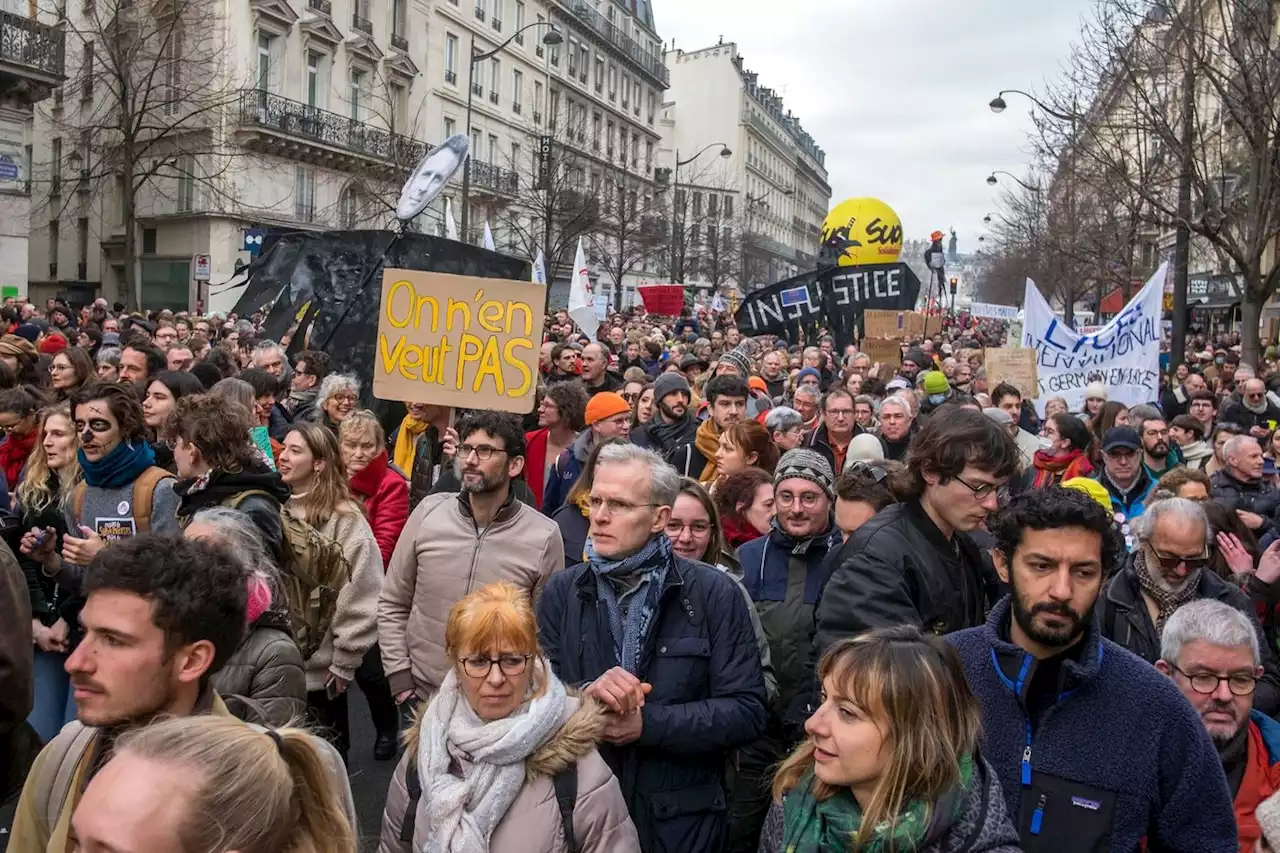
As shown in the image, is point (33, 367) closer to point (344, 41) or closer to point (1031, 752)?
point (1031, 752)

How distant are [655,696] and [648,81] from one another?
67767 millimetres

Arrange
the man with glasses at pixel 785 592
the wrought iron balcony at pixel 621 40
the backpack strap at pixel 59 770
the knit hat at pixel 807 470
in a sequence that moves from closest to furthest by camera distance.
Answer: the backpack strap at pixel 59 770 → the man with glasses at pixel 785 592 → the knit hat at pixel 807 470 → the wrought iron balcony at pixel 621 40

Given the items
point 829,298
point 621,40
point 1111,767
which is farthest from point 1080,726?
point 621,40

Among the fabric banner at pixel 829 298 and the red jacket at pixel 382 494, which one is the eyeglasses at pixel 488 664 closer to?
the red jacket at pixel 382 494

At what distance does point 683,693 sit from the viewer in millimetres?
3148

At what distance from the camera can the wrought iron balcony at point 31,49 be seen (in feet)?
76.6

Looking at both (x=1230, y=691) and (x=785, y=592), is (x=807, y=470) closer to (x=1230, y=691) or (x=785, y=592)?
(x=785, y=592)

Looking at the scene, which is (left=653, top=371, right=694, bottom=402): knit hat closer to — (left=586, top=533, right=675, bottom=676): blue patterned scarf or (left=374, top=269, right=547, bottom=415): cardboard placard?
(left=374, top=269, right=547, bottom=415): cardboard placard

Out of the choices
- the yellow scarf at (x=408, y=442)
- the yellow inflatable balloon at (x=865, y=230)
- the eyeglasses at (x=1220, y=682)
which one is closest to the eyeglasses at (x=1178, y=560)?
the eyeglasses at (x=1220, y=682)

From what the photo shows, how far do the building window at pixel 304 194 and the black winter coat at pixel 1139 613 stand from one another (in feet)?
115

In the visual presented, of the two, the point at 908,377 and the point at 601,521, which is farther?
the point at 908,377

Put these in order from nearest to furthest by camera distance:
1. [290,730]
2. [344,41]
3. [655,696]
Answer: [290,730]
[655,696]
[344,41]

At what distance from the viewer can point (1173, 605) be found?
3971mm

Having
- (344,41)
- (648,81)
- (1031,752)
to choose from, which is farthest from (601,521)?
(648,81)
